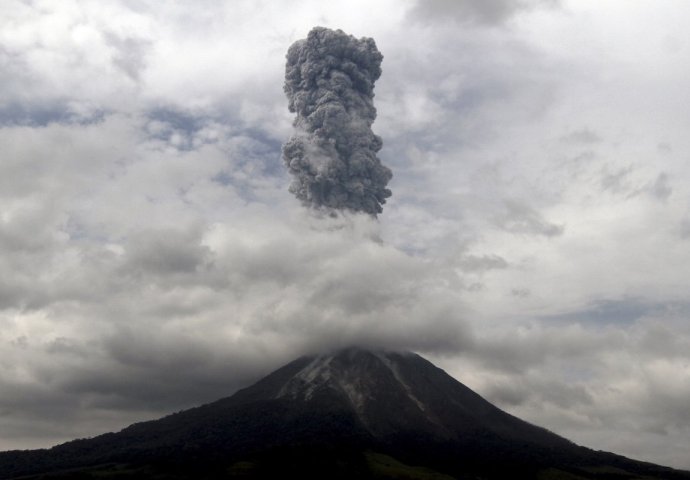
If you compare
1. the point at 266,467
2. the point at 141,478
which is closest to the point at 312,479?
the point at 266,467

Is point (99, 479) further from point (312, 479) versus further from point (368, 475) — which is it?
point (368, 475)

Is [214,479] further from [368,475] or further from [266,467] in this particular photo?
[368,475]

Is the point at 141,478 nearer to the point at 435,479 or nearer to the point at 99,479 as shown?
the point at 99,479

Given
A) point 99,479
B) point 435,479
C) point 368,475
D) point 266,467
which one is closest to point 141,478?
point 99,479

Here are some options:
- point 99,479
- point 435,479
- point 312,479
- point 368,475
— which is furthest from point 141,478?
point 435,479

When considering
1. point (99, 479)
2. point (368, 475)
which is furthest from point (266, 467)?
point (99, 479)

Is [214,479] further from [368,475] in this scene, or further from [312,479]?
[368,475]
